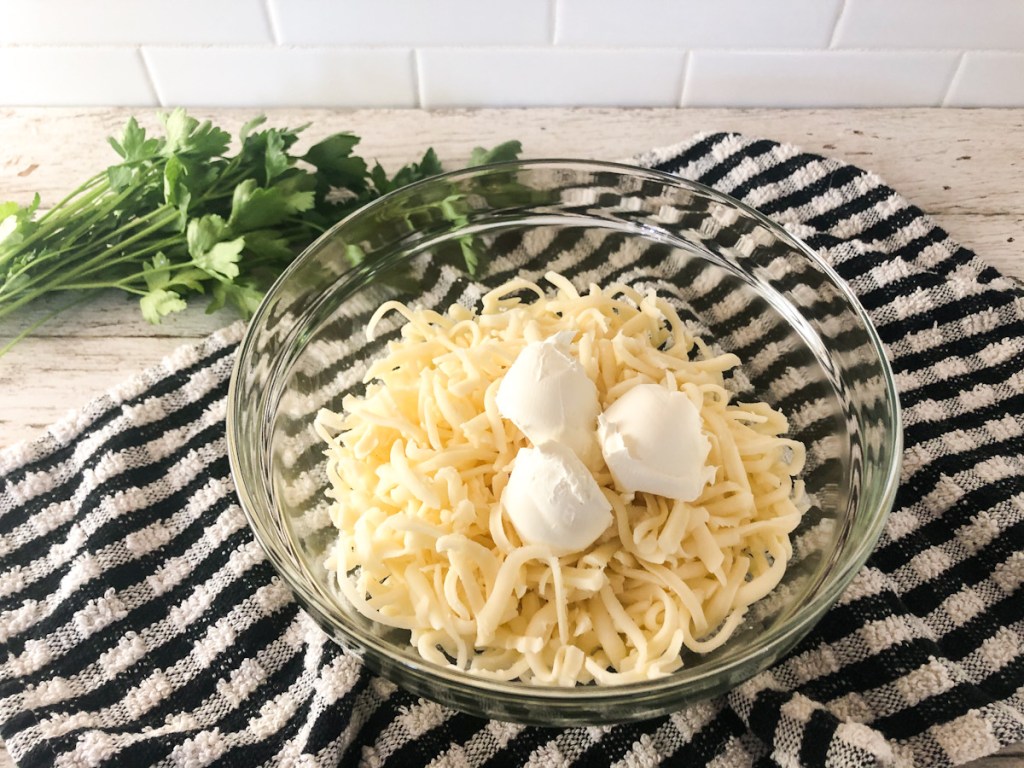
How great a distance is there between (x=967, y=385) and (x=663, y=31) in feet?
2.23

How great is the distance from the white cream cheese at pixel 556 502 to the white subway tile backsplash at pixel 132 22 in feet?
3.01

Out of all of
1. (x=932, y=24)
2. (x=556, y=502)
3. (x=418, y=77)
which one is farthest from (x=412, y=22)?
(x=556, y=502)

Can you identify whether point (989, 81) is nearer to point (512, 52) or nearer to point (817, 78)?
point (817, 78)

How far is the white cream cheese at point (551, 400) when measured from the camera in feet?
2.78

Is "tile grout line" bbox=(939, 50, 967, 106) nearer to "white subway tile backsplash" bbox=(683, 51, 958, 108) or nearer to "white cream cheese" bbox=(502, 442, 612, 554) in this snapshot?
"white subway tile backsplash" bbox=(683, 51, 958, 108)

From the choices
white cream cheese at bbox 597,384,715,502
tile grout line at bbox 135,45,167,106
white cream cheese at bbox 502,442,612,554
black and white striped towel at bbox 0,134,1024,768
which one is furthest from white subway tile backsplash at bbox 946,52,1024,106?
tile grout line at bbox 135,45,167,106

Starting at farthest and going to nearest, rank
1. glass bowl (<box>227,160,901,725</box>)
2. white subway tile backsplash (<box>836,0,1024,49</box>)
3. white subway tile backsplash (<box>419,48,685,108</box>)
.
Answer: white subway tile backsplash (<box>419,48,685,108</box>) < white subway tile backsplash (<box>836,0,1024,49</box>) < glass bowl (<box>227,160,901,725</box>)

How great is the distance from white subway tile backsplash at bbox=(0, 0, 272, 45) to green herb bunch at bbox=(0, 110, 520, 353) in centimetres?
22

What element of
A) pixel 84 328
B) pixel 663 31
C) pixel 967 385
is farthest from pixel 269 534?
pixel 663 31

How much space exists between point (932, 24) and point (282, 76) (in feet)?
3.32

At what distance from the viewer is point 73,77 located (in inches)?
58.6

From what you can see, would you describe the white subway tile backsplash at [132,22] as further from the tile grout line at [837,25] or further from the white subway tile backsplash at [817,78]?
the tile grout line at [837,25]

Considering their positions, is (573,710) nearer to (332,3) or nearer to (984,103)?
(332,3)

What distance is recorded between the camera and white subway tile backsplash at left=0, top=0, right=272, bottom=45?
4.46 feet
